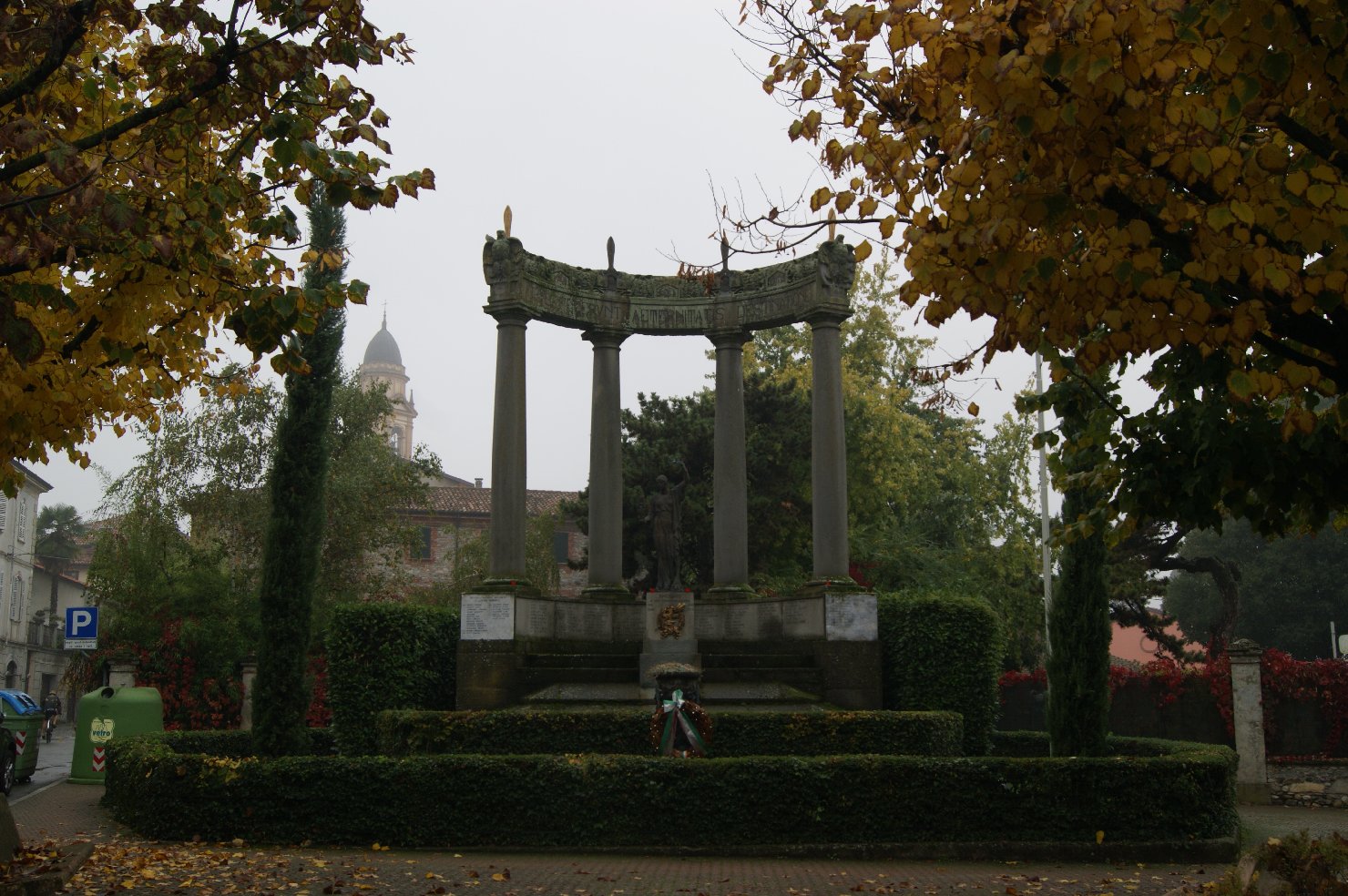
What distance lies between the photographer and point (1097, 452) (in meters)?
8.77

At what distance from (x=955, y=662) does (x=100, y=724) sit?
1339 centimetres

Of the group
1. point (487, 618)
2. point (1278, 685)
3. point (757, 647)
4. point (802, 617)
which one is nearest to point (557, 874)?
point (487, 618)

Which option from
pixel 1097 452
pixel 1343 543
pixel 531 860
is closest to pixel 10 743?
pixel 531 860

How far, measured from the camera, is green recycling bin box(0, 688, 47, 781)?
19.0 metres

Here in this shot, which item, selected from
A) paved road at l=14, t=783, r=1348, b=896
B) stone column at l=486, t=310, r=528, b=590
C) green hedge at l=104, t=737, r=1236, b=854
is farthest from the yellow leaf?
stone column at l=486, t=310, r=528, b=590

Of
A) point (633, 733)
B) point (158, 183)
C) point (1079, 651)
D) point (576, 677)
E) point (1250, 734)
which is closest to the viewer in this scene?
point (158, 183)

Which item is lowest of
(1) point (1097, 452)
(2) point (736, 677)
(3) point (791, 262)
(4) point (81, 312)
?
(2) point (736, 677)

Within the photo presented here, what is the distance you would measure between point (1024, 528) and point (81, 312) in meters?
33.5

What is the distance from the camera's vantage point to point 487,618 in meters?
19.5

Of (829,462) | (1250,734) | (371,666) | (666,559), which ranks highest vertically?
(829,462)

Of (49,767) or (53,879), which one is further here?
(49,767)

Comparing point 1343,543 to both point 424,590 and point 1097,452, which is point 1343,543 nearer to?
point 424,590

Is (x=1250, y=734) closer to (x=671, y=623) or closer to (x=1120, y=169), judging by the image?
(x=671, y=623)

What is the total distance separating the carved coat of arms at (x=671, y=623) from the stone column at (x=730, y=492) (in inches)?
92.4
